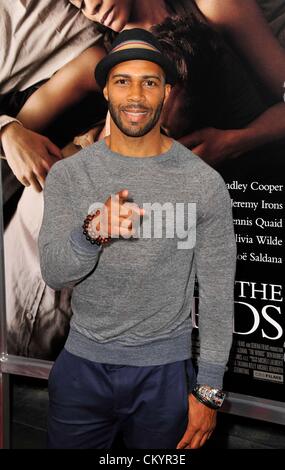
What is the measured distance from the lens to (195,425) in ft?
4.93

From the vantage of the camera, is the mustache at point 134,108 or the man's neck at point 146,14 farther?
the man's neck at point 146,14

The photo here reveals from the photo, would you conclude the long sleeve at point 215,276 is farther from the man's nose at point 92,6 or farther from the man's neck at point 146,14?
the man's nose at point 92,6

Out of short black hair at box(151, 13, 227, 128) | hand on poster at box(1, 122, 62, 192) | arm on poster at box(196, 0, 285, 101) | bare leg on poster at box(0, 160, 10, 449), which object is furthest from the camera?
bare leg on poster at box(0, 160, 10, 449)

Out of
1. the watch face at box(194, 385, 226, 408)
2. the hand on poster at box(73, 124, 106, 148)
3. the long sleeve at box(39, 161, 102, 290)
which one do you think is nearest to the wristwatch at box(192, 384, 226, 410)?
the watch face at box(194, 385, 226, 408)

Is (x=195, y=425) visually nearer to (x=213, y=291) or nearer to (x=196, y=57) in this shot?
(x=213, y=291)

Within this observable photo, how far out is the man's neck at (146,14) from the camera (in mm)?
2018

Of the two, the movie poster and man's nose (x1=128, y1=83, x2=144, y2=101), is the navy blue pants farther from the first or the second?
man's nose (x1=128, y1=83, x2=144, y2=101)

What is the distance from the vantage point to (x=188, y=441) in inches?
59.2

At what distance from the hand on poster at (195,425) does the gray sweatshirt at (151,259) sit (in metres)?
0.07

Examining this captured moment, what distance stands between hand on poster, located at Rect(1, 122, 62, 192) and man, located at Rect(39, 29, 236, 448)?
838 millimetres

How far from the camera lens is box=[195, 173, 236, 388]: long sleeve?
150 centimetres

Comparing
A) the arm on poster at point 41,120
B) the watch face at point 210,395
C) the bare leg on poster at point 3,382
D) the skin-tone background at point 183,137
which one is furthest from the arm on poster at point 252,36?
the bare leg on poster at point 3,382

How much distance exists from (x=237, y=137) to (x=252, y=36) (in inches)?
13.9
